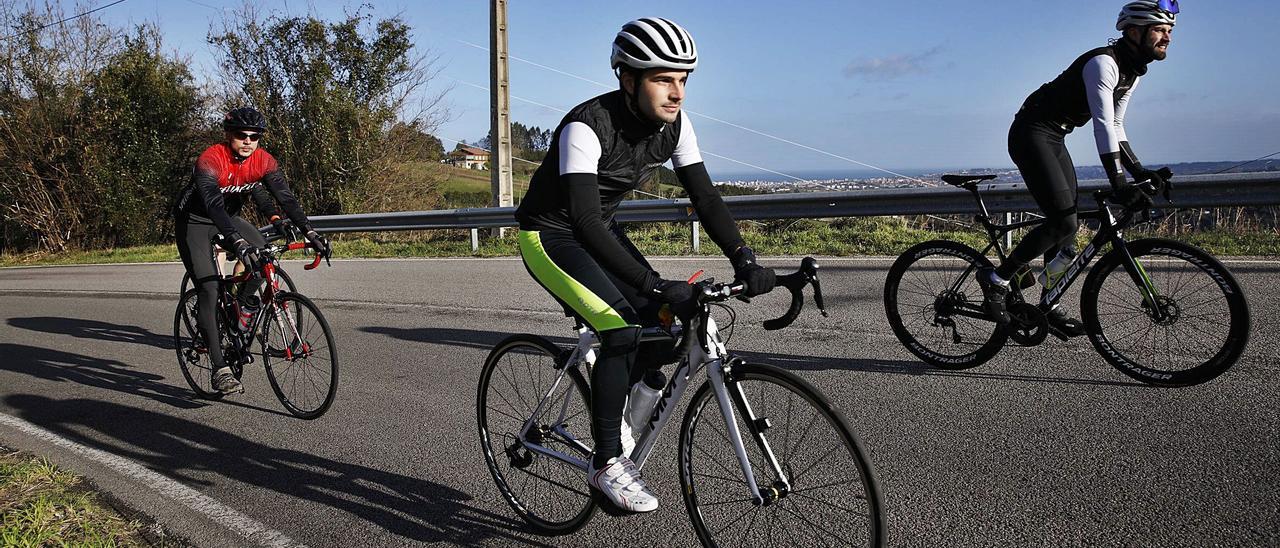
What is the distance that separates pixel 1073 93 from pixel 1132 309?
1329 mm

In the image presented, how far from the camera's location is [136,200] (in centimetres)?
2527

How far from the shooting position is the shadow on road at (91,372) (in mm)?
6773

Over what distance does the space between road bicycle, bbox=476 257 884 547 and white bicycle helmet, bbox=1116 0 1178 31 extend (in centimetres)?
345

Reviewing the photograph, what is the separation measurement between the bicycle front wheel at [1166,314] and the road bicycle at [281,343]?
4536 mm

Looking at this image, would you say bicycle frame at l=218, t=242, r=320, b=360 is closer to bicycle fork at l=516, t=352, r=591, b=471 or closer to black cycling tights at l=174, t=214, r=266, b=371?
black cycling tights at l=174, t=214, r=266, b=371

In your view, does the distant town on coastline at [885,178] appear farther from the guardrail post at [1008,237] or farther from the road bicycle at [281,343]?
the road bicycle at [281,343]

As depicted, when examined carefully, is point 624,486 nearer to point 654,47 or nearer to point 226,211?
point 654,47

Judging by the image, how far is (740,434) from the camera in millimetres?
2977

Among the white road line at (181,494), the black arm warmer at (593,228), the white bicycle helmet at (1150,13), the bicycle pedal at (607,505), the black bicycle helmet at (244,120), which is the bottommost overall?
the white road line at (181,494)

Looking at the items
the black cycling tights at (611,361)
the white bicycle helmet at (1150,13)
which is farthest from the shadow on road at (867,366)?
the black cycling tights at (611,361)

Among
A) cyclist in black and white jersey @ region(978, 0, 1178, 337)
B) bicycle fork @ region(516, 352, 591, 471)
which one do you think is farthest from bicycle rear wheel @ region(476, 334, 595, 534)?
cyclist in black and white jersey @ region(978, 0, 1178, 337)

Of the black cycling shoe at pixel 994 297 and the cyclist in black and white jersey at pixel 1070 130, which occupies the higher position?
the cyclist in black and white jersey at pixel 1070 130

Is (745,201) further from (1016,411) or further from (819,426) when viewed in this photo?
(819,426)

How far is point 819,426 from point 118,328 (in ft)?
29.8
